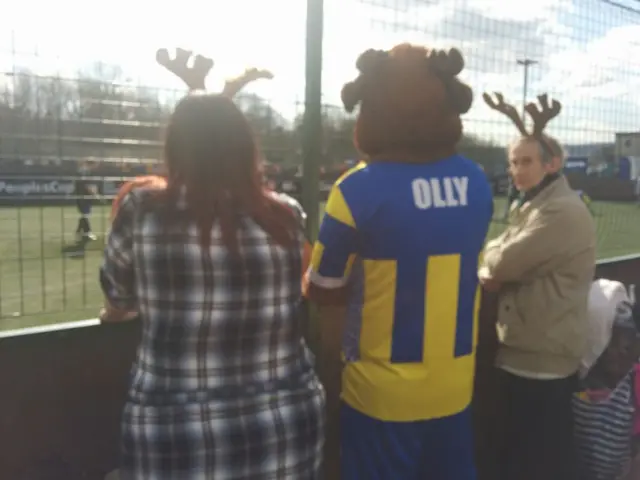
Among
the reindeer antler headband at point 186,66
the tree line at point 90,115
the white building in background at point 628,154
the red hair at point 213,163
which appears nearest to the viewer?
the red hair at point 213,163

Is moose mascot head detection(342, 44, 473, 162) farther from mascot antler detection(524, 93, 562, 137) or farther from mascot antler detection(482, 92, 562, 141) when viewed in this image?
mascot antler detection(524, 93, 562, 137)

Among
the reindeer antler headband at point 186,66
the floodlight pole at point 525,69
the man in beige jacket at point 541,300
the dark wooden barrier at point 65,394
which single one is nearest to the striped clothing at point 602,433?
the man in beige jacket at point 541,300

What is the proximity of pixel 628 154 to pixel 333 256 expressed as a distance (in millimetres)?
4645

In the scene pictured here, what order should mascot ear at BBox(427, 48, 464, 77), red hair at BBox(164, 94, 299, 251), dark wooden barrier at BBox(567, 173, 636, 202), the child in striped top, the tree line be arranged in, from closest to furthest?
red hair at BBox(164, 94, 299, 251)
mascot ear at BBox(427, 48, 464, 77)
the tree line
the child in striped top
dark wooden barrier at BBox(567, 173, 636, 202)

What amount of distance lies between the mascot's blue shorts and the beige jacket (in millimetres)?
706

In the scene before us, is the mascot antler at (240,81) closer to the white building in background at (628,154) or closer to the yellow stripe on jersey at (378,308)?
the yellow stripe on jersey at (378,308)

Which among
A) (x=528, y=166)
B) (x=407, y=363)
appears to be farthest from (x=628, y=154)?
(x=407, y=363)

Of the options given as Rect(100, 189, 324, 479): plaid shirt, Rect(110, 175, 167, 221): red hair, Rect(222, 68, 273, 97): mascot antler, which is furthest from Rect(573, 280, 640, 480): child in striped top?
Rect(110, 175, 167, 221): red hair

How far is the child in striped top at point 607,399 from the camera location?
3.46 m

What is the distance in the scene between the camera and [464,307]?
7.71ft

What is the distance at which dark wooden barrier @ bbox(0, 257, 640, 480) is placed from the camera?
2305 millimetres

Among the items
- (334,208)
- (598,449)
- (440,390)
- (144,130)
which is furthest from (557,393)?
(144,130)

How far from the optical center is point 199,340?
1.83 m

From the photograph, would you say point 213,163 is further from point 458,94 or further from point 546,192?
point 546,192
